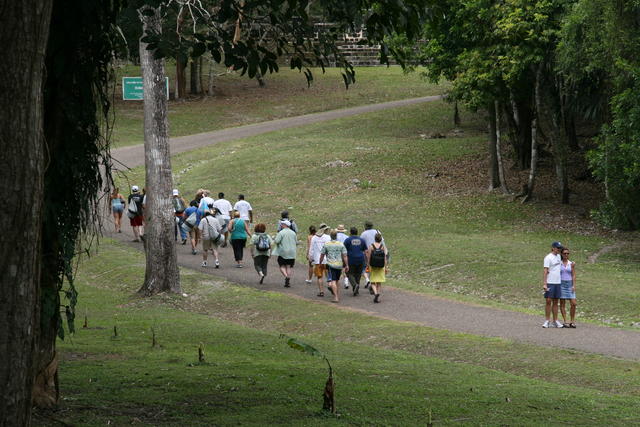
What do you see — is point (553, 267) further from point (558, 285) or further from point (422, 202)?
point (422, 202)

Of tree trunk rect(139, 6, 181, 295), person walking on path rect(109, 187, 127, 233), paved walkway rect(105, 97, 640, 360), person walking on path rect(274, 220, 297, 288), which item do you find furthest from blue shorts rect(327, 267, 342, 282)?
person walking on path rect(109, 187, 127, 233)

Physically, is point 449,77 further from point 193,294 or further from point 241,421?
point 241,421

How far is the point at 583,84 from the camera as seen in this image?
103ft

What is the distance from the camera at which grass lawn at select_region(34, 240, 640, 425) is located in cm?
934

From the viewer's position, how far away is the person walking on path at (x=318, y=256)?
21.3m

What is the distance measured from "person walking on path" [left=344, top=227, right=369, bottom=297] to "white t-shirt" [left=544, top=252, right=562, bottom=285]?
4.80 m

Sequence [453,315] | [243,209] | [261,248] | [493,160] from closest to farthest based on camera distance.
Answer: [453,315], [261,248], [243,209], [493,160]

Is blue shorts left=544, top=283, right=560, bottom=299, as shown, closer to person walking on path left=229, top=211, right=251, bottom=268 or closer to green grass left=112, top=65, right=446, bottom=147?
person walking on path left=229, top=211, right=251, bottom=268

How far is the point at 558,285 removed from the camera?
58.2ft

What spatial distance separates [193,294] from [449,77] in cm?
1706

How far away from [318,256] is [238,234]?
10.3 ft

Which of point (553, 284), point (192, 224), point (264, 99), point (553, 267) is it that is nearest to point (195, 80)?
point (264, 99)

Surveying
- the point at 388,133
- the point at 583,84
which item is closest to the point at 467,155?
the point at 388,133

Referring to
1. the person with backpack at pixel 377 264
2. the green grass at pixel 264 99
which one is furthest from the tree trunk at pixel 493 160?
the green grass at pixel 264 99
